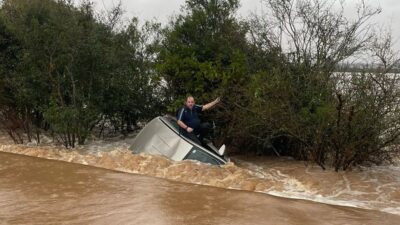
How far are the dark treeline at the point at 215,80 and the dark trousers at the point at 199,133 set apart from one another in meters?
0.64

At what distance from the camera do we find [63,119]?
1343 cm

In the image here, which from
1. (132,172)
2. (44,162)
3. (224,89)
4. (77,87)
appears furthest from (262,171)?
(77,87)

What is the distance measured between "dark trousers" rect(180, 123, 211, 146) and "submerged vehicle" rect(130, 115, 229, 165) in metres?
0.17

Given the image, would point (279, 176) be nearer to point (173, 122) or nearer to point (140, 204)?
point (173, 122)

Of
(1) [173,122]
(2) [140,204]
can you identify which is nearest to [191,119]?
(1) [173,122]

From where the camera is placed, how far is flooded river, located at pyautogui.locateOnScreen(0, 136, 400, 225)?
281 inches

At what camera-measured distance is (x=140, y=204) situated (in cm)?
768

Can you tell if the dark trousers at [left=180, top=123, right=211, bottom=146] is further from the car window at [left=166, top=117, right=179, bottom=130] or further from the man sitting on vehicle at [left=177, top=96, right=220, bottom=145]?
the car window at [left=166, top=117, right=179, bottom=130]

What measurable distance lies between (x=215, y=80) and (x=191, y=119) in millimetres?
1452

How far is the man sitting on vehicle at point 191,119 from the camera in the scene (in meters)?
11.6

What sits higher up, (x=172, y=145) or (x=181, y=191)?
(x=172, y=145)

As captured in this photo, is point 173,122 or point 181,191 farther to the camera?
point 173,122

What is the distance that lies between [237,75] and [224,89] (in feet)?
1.68

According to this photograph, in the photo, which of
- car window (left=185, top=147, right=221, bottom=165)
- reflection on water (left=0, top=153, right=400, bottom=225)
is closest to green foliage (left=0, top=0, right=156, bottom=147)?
reflection on water (left=0, top=153, right=400, bottom=225)
